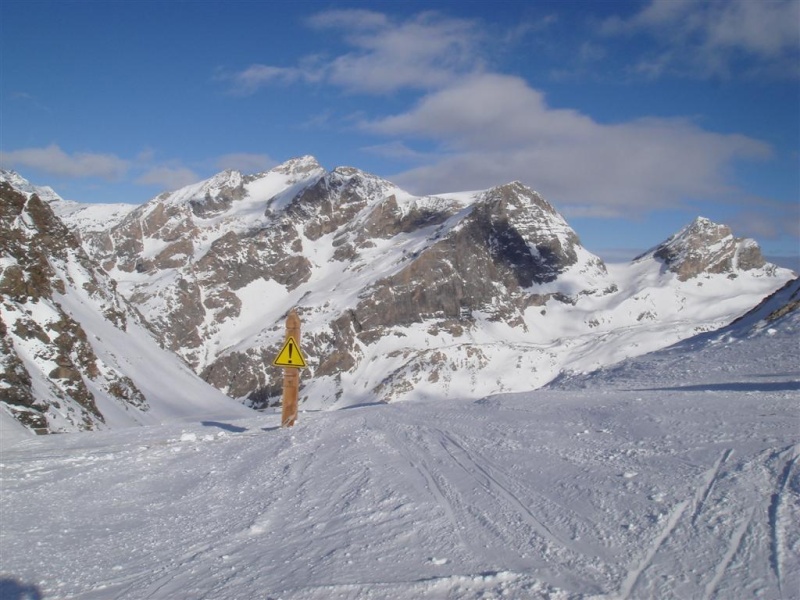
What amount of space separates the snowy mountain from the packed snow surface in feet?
29.4

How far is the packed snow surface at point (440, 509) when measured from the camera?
5355 mm

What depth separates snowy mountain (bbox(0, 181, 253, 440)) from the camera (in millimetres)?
26281

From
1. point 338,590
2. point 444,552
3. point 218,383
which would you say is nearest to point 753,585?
point 444,552

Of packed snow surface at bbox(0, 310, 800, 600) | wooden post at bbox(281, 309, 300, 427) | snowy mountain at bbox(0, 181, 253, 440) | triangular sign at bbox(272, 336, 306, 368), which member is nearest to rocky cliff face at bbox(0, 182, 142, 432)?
snowy mountain at bbox(0, 181, 253, 440)

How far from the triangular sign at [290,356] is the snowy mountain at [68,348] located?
24.4 feet

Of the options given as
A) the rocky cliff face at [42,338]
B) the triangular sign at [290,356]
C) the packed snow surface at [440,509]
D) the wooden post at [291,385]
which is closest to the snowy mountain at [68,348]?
the rocky cliff face at [42,338]

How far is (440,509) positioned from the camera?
7035 millimetres

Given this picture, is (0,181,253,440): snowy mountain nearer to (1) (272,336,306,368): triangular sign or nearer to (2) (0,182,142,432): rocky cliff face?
(2) (0,182,142,432): rocky cliff face

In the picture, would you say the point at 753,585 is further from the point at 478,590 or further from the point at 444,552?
the point at 444,552

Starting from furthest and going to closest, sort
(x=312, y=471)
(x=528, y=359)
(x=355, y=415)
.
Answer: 1. (x=528, y=359)
2. (x=355, y=415)
3. (x=312, y=471)

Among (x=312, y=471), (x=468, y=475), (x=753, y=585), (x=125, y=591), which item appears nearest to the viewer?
(x=753, y=585)

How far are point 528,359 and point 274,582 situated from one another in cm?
17282

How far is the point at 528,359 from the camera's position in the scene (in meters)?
174

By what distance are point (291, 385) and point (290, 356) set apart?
0.62 meters
